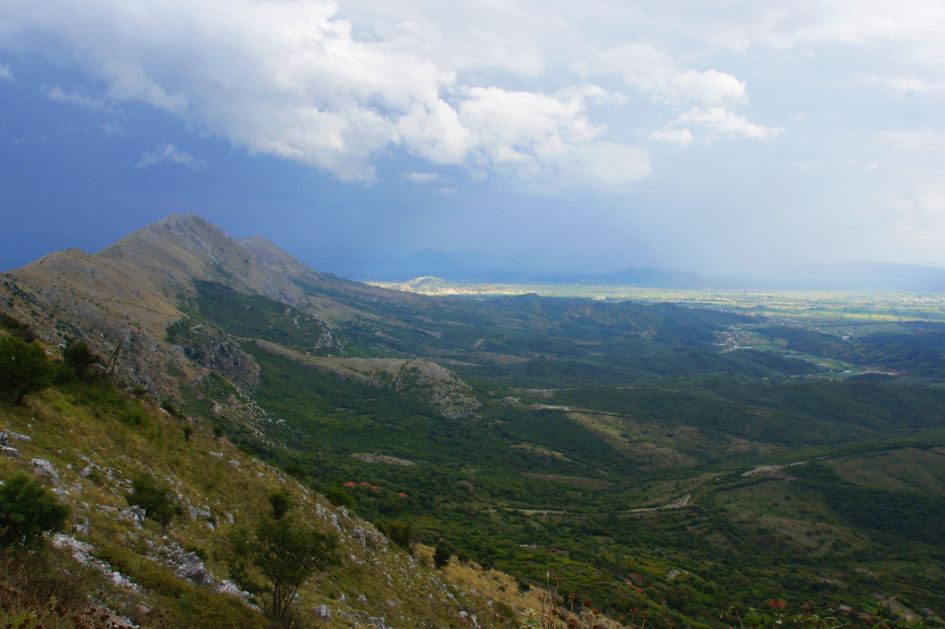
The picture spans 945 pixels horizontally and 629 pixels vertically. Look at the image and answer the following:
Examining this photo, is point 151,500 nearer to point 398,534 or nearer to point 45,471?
point 45,471

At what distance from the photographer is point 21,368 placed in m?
22.9

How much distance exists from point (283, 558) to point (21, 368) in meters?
19.0

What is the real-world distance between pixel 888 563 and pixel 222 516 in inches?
4386

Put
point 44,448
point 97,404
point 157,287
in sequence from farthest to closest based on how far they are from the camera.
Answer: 1. point 157,287
2. point 97,404
3. point 44,448

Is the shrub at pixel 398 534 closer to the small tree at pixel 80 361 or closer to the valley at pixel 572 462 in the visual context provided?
the valley at pixel 572 462

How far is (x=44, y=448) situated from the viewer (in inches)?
786

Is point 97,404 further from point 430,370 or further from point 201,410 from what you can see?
point 430,370

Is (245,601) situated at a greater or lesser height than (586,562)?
greater

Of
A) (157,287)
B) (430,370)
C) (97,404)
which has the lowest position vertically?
(430,370)

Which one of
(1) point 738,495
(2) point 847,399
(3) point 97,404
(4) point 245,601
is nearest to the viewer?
(4) point 245,601

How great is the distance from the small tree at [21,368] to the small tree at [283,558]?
17.4 meters

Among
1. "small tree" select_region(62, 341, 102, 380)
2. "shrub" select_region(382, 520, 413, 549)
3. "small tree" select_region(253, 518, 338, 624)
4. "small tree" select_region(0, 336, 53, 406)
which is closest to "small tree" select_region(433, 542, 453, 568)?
"shrub" select_region(382, 520, 413, 549)

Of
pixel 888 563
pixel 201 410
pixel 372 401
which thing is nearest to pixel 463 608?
pixel 201 410

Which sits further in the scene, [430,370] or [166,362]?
[430,370]
